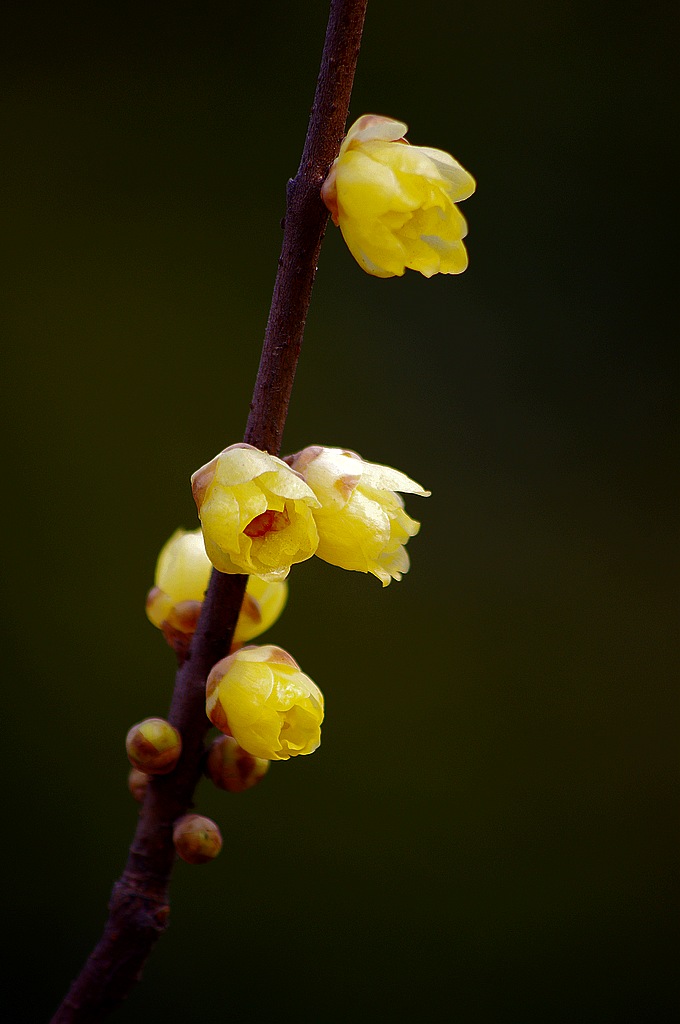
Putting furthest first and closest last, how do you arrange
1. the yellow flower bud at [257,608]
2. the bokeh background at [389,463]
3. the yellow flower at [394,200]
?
1. the bokeh background at [389,463]
2. the yellow flower bud at [257,608]
3. the yellow flower at [394,200]

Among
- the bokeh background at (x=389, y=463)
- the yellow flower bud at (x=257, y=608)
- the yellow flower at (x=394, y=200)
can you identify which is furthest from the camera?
the bokeh background at (x=389, y=463)

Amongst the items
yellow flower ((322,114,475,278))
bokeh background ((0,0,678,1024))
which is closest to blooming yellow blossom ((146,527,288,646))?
yellow flower ((322,114,475,278))

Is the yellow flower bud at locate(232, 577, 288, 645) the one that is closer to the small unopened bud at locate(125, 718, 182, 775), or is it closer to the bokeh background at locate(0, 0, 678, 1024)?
the small unopened bud at locate(125, 718, 182, 775)

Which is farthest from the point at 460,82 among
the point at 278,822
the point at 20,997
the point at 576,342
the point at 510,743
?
the point at 20,997

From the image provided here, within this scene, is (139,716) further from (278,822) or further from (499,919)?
(499,919)

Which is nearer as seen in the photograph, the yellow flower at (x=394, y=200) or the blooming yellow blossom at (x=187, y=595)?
the yellow flower at (x=394, y=200)

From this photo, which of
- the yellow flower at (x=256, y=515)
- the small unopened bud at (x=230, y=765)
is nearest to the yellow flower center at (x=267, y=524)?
the yellow flower at (x=256, y=515)

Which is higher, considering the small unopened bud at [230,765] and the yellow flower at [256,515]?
the yellow flower at [256,515]

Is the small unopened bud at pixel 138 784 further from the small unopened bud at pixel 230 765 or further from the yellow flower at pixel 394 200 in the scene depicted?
the yellow flower at pixel 394 200
